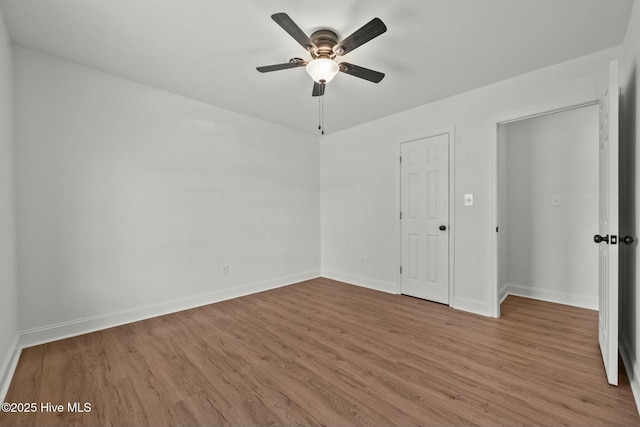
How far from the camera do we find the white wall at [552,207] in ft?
11.2

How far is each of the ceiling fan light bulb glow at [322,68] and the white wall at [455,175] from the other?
6.38 feet

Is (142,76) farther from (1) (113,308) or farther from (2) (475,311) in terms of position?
(2) (475,311)

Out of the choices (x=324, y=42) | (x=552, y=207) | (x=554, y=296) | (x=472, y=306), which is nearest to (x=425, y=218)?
(x=472, y=306)

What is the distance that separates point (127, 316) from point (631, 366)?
4.36 metres

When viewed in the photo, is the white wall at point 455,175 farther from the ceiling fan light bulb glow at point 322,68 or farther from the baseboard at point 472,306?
the ceiling fan light bulb glow at point 322,68

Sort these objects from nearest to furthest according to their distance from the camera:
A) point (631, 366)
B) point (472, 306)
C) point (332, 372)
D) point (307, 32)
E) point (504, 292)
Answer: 1. point (631, 366)
2. point (332, 372)
3. point (307, 32)
4. point (472, 306)
5. point (504, 292)

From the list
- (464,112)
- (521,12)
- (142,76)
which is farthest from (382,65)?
(142,76)

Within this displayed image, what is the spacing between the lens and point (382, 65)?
2742 mm

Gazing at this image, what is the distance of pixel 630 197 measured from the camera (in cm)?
216

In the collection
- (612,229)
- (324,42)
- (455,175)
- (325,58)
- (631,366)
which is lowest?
(631,366)

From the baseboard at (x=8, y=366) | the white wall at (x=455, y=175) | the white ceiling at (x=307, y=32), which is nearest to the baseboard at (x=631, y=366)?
the white wall at (x=455, y=175)

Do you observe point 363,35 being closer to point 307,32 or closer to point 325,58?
point 325,58

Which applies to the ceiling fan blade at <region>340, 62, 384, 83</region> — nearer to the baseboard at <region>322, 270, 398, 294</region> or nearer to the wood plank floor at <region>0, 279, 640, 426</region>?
the wood plank floor at <region>0, 279, 640, 426</region>

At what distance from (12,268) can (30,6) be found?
6.49 feet
